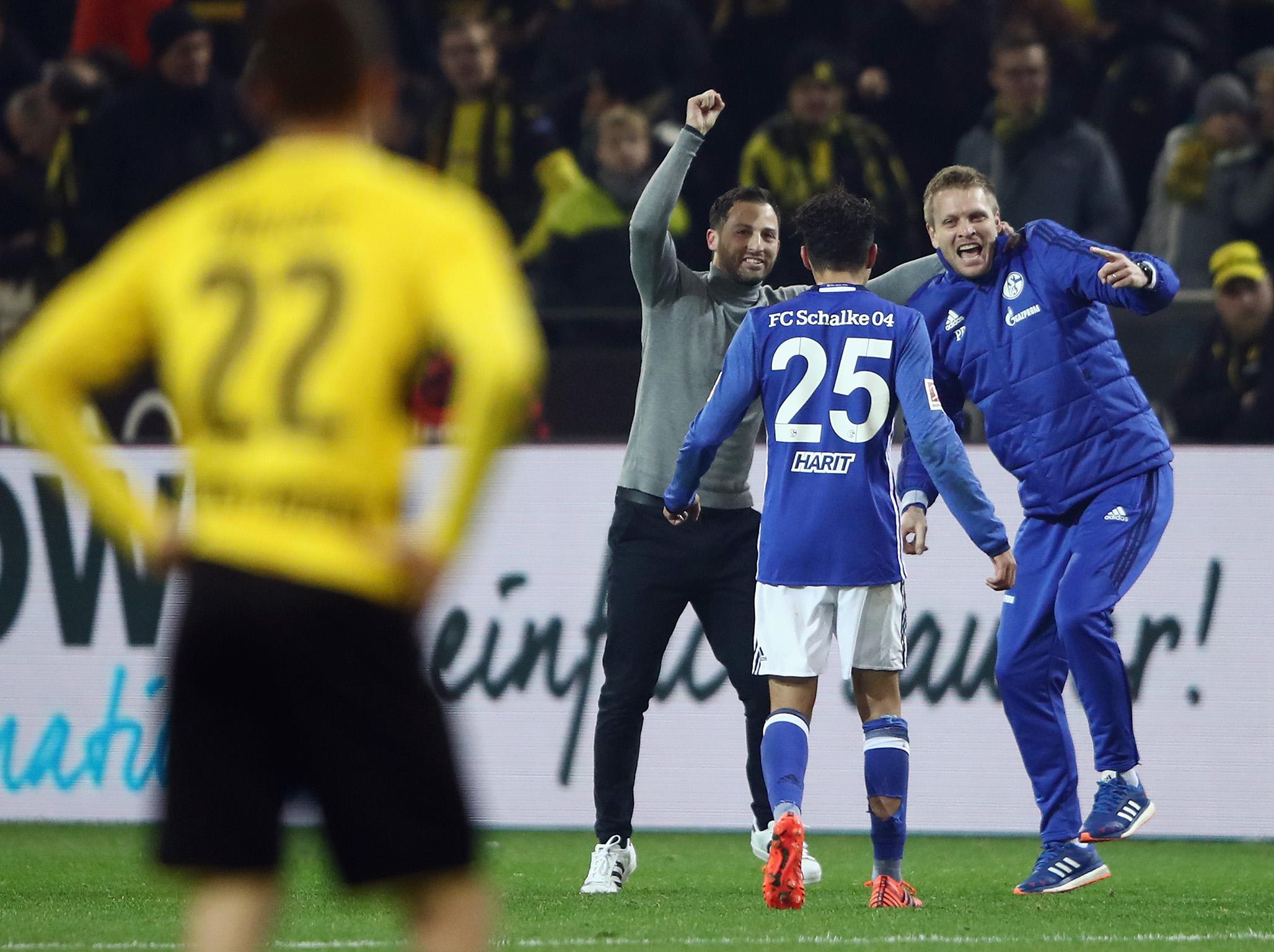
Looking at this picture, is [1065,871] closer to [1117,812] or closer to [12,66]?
[1117,812]

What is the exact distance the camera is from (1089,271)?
19.3ft

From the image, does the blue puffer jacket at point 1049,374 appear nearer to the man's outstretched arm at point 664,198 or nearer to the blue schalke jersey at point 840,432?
the blue schalke jersey at point 840,432

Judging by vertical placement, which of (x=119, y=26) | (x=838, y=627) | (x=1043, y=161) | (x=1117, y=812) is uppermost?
(x=119, y=26)

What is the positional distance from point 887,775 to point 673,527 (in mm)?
1091

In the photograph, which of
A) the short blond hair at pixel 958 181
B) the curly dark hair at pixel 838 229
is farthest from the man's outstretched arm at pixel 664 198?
the short blond hair at pixel 958 181

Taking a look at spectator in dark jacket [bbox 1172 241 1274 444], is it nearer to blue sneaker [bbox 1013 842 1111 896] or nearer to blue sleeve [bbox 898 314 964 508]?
blue sleeve [bbox 898 314 964 508]

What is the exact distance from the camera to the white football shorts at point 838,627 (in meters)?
5.50

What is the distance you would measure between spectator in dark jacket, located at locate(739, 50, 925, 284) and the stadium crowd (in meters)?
0.01

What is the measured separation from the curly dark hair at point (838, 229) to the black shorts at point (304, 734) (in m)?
3.30

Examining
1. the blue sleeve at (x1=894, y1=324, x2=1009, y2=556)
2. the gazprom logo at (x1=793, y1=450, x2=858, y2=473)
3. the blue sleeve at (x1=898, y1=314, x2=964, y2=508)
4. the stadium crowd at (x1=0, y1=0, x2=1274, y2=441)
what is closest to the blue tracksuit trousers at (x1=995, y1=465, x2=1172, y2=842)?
the blue sleeve at (x1=898, y1=314, x2=964, y2=508)

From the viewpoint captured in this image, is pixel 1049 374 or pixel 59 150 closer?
pixel 1049 374

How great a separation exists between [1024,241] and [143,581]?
3.95 metres

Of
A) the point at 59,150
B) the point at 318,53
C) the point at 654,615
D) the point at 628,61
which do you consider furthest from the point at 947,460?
the point at 59,150

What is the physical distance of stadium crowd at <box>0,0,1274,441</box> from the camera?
9320mm
